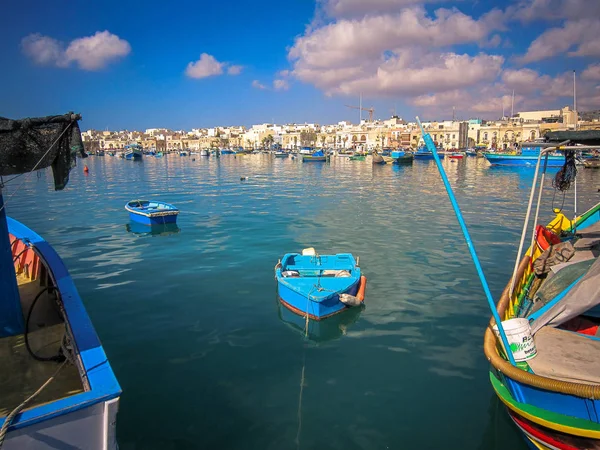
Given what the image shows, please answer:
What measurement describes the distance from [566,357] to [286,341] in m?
4.71

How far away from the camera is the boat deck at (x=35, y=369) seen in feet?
13.6

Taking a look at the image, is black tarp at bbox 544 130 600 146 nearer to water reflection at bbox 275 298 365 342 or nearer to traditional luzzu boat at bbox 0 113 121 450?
water reflection at bbox 275 298 365 342

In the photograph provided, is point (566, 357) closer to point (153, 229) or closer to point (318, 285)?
point (318, 285)

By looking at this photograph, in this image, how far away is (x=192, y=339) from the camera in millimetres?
7969

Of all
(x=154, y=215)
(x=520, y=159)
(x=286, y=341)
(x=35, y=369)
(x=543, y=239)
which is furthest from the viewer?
(x=520, y=159)

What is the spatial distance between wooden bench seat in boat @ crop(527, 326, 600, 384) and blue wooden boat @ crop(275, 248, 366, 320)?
3992mm

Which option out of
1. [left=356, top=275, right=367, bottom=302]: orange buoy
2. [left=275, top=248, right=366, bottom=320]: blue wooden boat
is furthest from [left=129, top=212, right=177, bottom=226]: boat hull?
[left=356, top=275, right=367, bottom=302]: orange buoy

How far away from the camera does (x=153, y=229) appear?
18094mm

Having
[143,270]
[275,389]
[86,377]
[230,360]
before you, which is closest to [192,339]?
[230,360]

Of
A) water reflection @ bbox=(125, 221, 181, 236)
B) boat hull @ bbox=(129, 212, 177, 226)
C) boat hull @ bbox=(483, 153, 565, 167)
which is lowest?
water reflection @ bbox=(125, 221, 181, 236)

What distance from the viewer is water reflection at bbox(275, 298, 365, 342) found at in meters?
8.07

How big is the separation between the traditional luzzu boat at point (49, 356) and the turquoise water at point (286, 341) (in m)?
1.52

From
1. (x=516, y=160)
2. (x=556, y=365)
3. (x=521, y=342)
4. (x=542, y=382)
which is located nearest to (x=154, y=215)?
(x=521, y=342)

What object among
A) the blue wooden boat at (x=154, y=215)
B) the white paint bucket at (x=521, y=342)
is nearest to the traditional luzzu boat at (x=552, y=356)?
the white paint bucket at (x=521, y=342)
